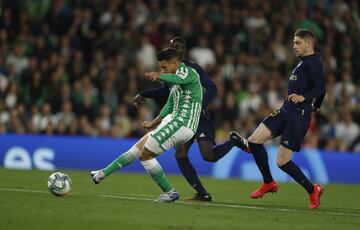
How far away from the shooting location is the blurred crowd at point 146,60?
2009 centimetres

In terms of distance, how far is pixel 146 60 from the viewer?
21.2 metres

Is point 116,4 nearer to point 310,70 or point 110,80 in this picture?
point 110,80

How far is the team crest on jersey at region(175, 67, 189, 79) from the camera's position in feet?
35.9

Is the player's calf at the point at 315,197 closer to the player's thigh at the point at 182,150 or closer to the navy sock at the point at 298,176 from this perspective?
the navy sock at the point at 298,176

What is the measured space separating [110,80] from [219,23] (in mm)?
3366

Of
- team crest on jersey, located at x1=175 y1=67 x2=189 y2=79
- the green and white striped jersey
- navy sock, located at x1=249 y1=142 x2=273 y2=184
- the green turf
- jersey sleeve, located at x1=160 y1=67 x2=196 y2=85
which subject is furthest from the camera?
navy sock, located at x1=249 y1=142 x2=273 y2=184

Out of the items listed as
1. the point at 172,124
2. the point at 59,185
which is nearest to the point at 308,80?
the point at 172,124

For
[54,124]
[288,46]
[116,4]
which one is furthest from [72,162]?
[288,46]

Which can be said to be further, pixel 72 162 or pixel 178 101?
pixel 72 162

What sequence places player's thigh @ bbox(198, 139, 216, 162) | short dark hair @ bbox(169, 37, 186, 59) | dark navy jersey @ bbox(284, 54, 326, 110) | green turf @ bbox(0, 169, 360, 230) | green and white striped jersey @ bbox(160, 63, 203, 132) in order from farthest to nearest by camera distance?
1. player's thigh @ bbox(198, 139, 216, 162)
2. short dark hair @ bbox(169, 37, 186, 59)
3. dark navy jersey @ bbox(284, 54, 326, 110)
4. green and white striped jersey @ bbox(160, 63, 203, 132)
5. green turf @ bbox(0, 169, 360, 230)

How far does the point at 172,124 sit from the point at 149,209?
49.7 inches

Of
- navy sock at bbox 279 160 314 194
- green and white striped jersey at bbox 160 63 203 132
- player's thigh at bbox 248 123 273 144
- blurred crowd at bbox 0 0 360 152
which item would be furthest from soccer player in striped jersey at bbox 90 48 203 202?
blurred crowd at bbox 0 0 360 152

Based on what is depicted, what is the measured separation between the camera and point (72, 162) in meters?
19.2

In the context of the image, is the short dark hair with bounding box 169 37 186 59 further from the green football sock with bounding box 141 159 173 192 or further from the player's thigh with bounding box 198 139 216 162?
the green football sock with bounding box 141 159 173 192
